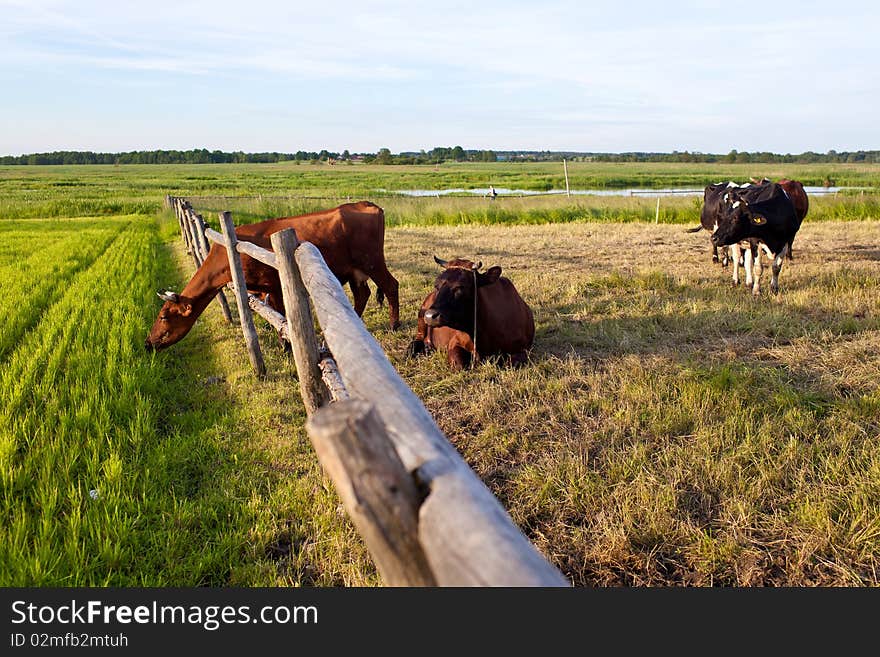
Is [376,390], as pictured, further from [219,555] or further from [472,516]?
[219,555]

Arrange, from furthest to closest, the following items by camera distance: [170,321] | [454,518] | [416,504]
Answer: [170,321] → [416,504] → [454,518]

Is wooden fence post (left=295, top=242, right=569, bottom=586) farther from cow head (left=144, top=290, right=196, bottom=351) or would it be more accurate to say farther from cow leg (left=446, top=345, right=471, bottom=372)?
cow head (left=144, top=290, right=196, bottom=351)

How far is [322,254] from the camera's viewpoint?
253 inches

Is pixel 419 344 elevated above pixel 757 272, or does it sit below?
below

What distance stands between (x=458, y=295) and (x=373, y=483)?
4.19 m

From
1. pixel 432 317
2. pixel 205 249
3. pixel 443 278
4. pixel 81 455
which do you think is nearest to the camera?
pixel 81 455

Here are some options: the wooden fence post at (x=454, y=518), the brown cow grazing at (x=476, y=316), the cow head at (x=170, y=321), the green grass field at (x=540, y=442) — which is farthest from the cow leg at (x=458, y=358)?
the wooden fence post at (x=454, y=518)

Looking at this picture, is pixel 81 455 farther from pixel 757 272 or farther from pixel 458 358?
pixel 757 272

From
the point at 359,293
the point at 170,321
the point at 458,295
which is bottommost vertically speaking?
the point at 170,321

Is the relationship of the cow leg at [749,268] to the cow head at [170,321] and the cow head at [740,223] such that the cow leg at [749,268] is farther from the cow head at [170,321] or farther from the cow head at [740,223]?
the cow head at [170,321]

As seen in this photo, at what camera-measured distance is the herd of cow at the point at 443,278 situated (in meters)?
5.46

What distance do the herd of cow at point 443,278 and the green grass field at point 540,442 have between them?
0.98 feet

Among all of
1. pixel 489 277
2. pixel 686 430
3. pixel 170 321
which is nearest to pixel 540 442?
pixel 686 430

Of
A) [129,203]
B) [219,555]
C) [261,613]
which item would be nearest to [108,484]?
[219,555]
